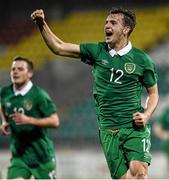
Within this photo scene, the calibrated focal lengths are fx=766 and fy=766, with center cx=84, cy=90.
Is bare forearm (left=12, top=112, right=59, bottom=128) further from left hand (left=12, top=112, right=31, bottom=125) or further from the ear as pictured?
the ear

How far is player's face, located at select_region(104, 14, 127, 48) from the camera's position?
6.77m

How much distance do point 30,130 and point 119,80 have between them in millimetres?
1939

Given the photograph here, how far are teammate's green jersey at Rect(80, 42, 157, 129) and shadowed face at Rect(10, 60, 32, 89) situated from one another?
180 cm

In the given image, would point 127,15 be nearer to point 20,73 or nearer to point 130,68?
point 130,68

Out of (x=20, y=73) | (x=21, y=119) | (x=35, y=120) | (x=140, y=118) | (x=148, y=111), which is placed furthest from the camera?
(x=20, y=73)

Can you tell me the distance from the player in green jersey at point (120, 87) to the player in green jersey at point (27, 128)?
1538 mm

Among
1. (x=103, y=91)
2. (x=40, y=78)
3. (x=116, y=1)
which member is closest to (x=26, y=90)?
(x=103, y=91)

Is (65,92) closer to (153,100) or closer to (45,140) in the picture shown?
(45,140)

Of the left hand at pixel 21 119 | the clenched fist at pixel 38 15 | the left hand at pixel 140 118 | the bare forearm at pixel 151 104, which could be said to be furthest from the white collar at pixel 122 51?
the left hand at pixel 21 119

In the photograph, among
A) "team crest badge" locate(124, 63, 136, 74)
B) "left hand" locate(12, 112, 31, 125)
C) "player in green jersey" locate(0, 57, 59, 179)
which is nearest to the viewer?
"team crest badge" locate(124, 63, 136, 74)

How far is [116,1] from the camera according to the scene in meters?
23.1

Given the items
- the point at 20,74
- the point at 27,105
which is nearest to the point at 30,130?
the point at 27,105

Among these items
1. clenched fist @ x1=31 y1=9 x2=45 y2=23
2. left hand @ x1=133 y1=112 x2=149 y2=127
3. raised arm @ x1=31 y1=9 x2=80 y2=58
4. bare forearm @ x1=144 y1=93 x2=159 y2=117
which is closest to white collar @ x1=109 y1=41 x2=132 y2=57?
raised arm @ x1=31 y1=9 x2=80 y2=58

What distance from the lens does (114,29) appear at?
6785mm
